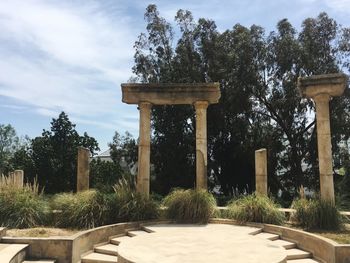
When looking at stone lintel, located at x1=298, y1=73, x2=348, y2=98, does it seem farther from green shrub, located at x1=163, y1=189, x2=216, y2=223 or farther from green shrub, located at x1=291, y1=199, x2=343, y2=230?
green shrub, located at x1=163, y1=189, x2=216, y2=223

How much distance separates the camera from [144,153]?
13758 millimetres

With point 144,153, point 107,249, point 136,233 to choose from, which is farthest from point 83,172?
point 107,249

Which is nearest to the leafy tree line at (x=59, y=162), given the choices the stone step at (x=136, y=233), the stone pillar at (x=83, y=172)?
the stone pillar at (x=83, y=172)

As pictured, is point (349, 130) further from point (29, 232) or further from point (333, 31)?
point (29, 232)

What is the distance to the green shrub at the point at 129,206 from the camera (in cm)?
1141

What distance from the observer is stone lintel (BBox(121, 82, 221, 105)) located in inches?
542

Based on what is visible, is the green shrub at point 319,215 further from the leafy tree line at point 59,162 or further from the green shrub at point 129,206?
the leafy tree line at point 59,162

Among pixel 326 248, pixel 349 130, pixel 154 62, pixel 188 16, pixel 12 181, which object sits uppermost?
pixel 188 16

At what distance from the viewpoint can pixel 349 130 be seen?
22469mm

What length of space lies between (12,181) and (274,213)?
24.2ft

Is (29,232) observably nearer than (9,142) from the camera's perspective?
Yes

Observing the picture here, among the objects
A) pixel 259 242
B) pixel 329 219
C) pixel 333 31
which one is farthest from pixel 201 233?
pixel 333 31

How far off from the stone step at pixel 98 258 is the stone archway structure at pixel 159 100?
4553 mm

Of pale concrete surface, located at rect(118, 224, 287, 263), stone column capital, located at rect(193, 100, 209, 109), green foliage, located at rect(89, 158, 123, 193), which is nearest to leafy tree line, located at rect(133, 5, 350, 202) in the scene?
green foliage, located at rect(89, 158, 123, 193)
